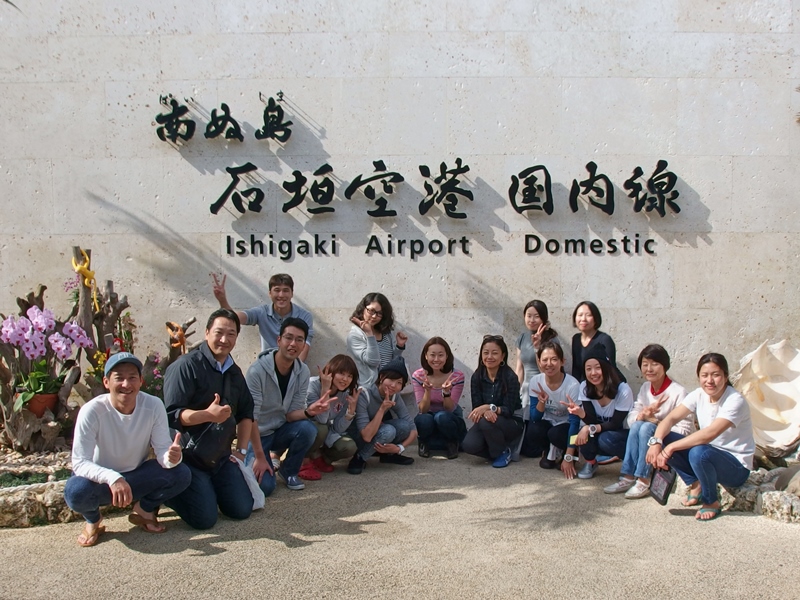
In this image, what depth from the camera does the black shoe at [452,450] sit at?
6.04m

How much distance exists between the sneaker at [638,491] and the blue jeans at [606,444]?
44 centimetres

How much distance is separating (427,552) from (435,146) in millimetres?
3836

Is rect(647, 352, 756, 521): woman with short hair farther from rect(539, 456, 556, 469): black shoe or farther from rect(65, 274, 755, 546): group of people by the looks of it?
rect(539, 456, 556, 469): black shoe

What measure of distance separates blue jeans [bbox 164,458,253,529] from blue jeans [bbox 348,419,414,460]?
1200 mm

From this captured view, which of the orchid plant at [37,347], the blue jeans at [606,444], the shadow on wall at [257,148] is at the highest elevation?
the shadow on wall at [257,148]

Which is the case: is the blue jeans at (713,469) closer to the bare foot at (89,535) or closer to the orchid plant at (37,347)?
the bare foot at (89,535)

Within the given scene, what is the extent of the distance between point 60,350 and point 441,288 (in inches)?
123

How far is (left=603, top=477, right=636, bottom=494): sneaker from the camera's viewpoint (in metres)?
5.08

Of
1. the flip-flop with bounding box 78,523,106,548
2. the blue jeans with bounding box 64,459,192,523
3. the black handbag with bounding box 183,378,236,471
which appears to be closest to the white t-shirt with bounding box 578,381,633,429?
the black handbag with bounding box 183,378,236,471

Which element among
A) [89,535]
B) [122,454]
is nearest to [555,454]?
[122,454]

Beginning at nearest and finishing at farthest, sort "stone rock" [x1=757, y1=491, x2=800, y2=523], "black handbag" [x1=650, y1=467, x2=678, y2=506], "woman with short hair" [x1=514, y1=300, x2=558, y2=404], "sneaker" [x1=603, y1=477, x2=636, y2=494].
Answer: "stone rock" [x1=757, y1=491, x2=800, y2=523]
"black handbag" [x1=650, y1=467, x2=678, y2=506]
"sneaker" [x1=603, y1=477, x2=636, y2=494]
"woman with short hair" [x1=514, y1=300, x2=558, y2=404]

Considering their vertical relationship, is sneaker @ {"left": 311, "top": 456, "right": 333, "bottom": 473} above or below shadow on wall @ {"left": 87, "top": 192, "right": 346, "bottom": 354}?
below

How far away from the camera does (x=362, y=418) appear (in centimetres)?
569

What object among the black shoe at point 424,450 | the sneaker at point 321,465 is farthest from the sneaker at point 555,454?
the sneaker at point 321,465
